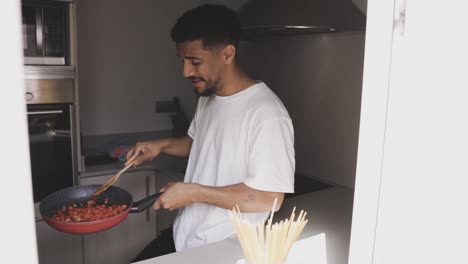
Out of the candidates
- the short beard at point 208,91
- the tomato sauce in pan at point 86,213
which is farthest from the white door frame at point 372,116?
the short beard at point 208,91

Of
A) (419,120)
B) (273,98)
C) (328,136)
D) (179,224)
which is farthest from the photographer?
(328,136)

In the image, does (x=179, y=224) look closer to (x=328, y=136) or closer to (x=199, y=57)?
(x=199, y=57)

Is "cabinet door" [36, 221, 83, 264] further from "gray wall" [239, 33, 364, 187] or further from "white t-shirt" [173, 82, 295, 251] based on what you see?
"gray wall" [239, 33, 364, 187]

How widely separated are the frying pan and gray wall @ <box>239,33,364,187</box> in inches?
53.7

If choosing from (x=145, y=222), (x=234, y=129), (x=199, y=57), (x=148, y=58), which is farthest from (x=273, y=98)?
(x=148, y=58)

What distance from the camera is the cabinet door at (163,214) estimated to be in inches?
98.8

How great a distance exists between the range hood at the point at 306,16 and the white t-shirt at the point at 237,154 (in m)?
0.26

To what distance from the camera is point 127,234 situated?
2.60 metres

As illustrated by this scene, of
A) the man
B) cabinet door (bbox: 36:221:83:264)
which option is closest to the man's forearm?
the man

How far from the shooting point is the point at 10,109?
0.42 m

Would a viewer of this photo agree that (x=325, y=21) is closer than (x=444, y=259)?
No

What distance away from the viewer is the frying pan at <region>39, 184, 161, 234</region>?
1229mm

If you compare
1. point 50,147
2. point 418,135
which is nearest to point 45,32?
point 50,147

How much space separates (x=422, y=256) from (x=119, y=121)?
2.64m
